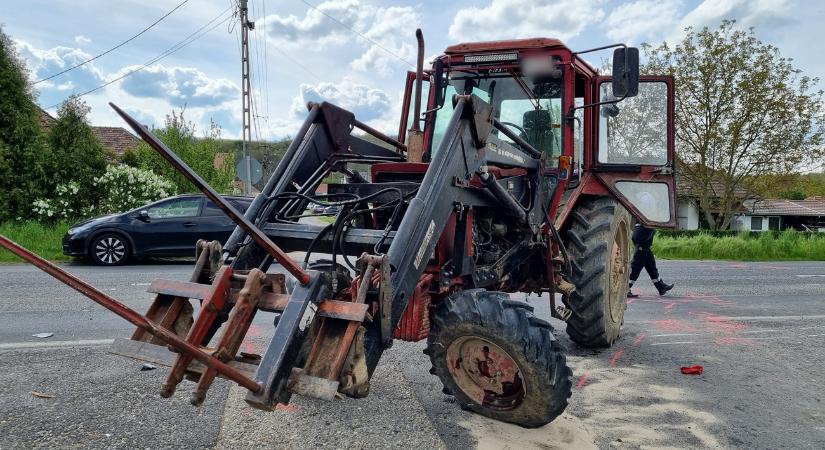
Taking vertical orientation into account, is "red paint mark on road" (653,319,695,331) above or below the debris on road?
above

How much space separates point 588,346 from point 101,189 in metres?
15.2

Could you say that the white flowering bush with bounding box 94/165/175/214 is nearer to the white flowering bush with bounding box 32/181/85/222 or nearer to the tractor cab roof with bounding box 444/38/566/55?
the white flowering bush with bounding box 32/181/85/222

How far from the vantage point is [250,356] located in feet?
10.3

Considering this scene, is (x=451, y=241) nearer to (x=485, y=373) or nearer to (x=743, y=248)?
(x=485, y=373)

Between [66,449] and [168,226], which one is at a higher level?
[168,226]

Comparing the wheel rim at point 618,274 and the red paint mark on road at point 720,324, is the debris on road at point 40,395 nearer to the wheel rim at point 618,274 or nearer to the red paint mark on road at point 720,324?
the wheel rim at point 618,274

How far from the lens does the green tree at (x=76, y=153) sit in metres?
17.2

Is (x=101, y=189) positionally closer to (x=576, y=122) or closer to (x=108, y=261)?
(x=108, y=261)

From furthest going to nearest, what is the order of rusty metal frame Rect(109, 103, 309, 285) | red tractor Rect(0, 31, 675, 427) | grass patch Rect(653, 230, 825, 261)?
grass patch Rect(653, 230, 825, 261)
red tractor Rect(0, 31, 675, 427)
rusty metal frame Rect(109, 103, 309, 285)

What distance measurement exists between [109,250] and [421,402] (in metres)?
9.86

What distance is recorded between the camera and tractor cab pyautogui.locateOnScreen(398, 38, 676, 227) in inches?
201

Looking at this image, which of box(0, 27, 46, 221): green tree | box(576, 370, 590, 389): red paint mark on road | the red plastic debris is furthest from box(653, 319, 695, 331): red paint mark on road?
box(0, 27, 46, 221): green tree

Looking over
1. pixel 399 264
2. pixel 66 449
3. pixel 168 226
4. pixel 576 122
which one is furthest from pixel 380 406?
pixel 168 226

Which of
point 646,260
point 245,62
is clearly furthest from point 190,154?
point 646,260
